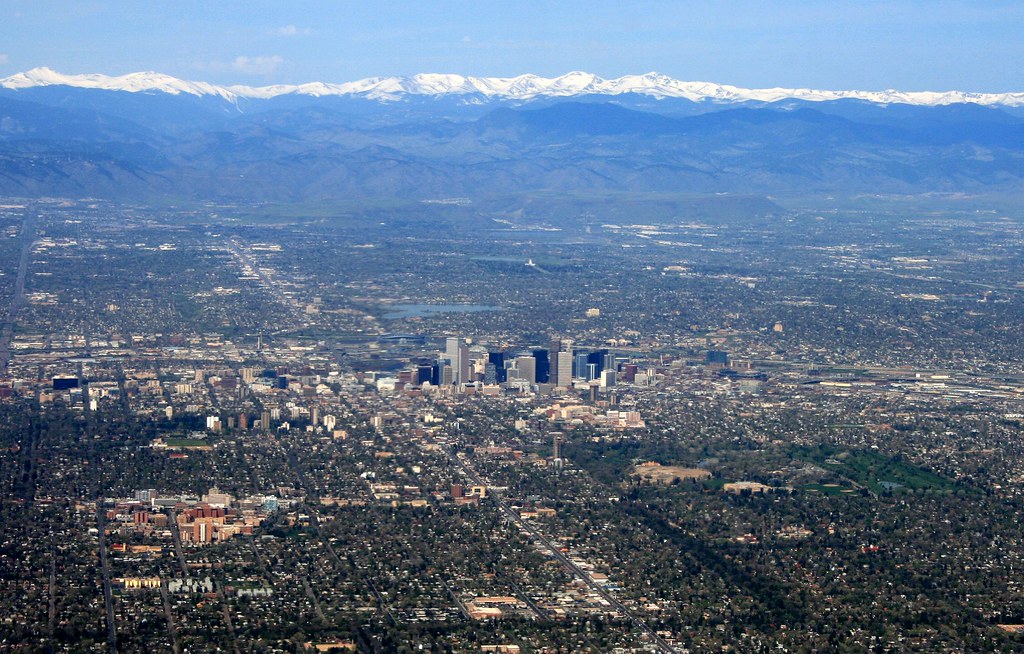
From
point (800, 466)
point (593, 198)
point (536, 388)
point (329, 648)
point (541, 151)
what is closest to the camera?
point (329, 648)

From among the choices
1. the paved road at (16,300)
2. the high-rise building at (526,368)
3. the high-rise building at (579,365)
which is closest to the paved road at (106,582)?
the paved road at (16,300)

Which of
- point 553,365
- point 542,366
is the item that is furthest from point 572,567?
point 542,366

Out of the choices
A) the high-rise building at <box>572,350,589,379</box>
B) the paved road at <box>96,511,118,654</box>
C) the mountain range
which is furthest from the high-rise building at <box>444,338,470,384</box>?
the mountain range

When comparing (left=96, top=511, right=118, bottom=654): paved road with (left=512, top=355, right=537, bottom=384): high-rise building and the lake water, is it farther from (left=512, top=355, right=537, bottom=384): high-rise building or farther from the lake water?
the lake water

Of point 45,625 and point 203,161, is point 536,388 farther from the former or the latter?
point 203,161

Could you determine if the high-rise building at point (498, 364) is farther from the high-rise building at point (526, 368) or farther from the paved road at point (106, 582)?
the paved road at point (106, 582)

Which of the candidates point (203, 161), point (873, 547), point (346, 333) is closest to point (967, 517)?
point (873, 547)
